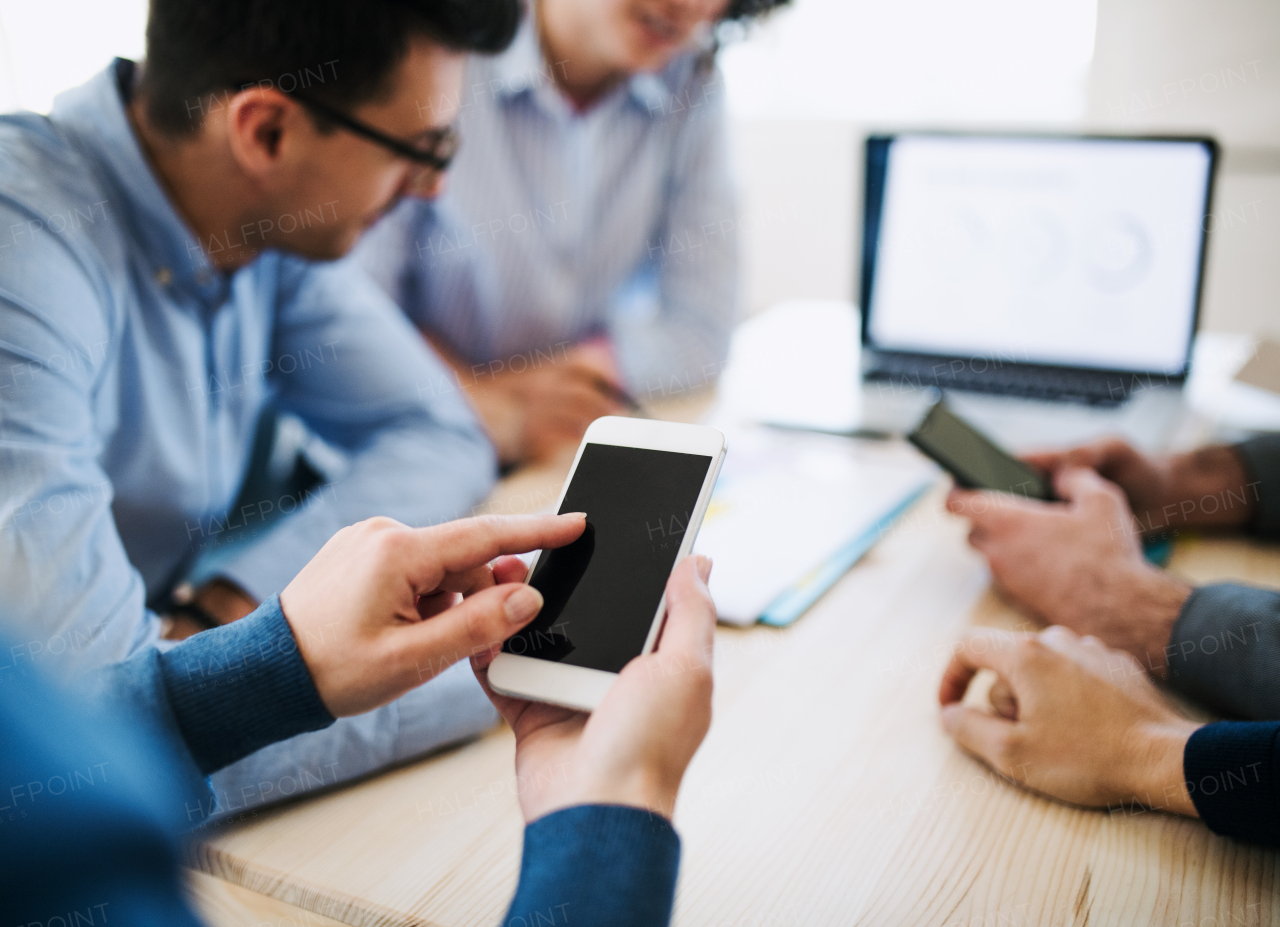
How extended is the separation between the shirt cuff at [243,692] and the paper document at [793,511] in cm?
38

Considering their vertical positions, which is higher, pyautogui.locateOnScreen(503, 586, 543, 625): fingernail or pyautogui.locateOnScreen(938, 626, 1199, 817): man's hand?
pyautogui.locateOnScreen(503, 586, 543, 625): fingernail

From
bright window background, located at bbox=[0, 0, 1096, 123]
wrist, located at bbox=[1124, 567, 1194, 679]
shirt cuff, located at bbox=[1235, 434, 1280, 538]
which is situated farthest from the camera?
bright window background, located at bbox=[0, 0, 1096, 123]

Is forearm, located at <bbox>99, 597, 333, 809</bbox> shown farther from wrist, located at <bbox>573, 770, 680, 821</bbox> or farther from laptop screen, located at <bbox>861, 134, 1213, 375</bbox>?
laptop screen, located at <bbox>861, 134, 1213, 375</bbox>

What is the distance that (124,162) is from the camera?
0.84 meters

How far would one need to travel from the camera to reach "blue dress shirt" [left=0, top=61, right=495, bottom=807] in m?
0.64

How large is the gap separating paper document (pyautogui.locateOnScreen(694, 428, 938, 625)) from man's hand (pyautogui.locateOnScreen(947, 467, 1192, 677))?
4.9 inches

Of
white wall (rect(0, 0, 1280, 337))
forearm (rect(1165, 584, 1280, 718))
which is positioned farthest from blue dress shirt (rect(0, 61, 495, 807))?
white wall (rect(0, 0, 1280, 337))

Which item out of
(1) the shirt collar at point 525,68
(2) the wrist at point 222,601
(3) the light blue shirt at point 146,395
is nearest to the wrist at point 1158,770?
(3) the light blue shirt at point 146,395

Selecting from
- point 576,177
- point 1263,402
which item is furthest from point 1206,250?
point 576,177

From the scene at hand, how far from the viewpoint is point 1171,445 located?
1188mm

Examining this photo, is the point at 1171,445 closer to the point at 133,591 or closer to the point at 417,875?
the point at 417,875

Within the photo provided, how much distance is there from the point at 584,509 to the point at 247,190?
0.57m

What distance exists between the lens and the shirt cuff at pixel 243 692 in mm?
561

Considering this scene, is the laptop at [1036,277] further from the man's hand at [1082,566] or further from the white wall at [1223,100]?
the white wall at [1223,100]
